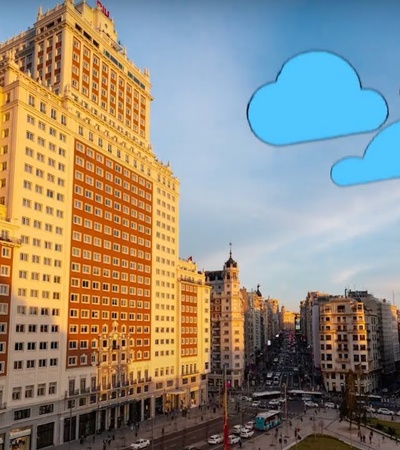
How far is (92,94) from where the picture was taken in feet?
210

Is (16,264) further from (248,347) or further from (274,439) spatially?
(248,347)

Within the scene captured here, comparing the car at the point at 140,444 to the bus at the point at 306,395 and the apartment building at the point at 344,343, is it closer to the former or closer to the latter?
the bus at the point at 306,395

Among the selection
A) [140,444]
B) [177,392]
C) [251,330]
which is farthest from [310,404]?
[251,330]

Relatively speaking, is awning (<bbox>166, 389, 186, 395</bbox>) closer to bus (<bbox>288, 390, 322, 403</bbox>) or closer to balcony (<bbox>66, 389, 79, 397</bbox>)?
balcony (<bbox>66, 389, 79, 397</bbox>)

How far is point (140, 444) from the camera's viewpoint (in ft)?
167

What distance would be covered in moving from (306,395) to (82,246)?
171 ft

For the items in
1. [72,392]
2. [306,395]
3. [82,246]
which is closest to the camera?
[72,392]

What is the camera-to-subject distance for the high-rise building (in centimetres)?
4919

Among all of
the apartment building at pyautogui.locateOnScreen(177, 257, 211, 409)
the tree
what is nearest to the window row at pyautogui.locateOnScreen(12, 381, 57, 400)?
the apartment building at pyautogui.locateOnScreen(177, 257, 211, 409)

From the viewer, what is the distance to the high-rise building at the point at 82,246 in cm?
4919

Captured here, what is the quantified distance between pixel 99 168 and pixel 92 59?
47.6 ft

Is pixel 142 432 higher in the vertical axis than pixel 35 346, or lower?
lower

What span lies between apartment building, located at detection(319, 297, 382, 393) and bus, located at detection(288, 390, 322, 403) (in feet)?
19.6

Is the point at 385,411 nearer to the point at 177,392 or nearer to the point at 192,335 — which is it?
the point at 177,392
